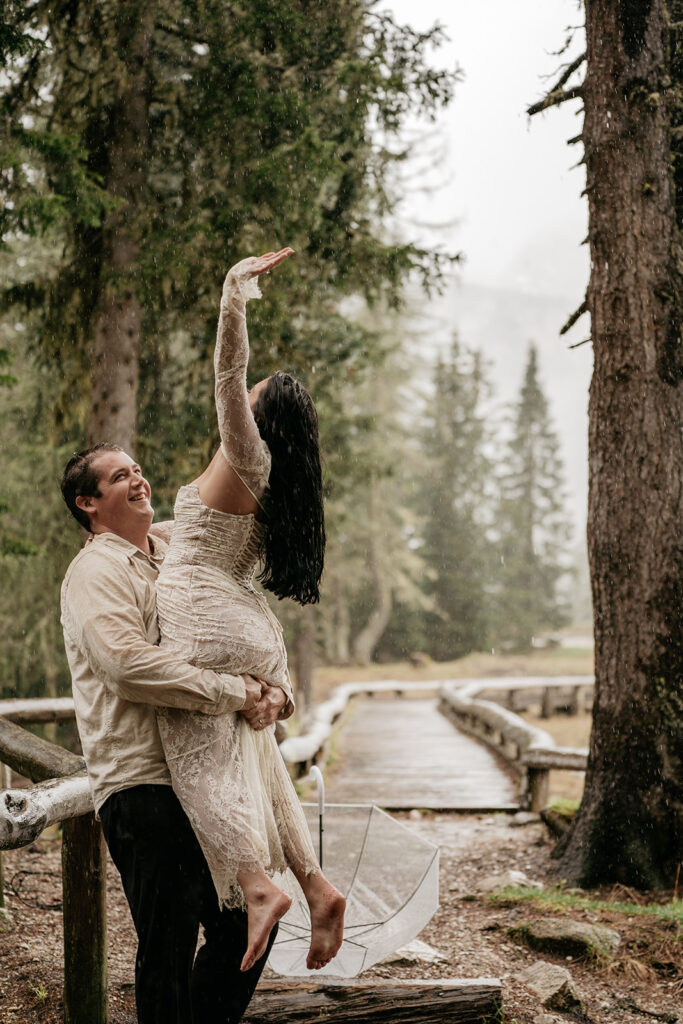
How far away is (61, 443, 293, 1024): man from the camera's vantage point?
8.08 ft

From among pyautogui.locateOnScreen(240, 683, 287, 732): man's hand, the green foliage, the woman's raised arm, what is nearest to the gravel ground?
pyautogui.locateOnScreen(240, 683, 287, 732): man's hand

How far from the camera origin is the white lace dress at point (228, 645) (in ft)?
8.11

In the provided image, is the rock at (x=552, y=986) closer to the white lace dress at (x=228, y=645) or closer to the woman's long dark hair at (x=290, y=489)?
the white lace dress at (x=228, y=645)

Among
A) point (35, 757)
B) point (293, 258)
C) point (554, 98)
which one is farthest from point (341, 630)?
point (35, 757)

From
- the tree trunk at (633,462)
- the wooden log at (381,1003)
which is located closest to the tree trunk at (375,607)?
the tree trunk at (633,462)

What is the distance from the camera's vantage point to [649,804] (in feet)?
17.9

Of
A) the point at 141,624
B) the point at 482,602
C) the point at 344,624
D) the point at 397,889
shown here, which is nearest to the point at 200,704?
Answer: the point at 141,624

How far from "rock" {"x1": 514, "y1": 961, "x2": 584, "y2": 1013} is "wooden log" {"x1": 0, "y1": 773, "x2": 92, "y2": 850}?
2224 millimetres

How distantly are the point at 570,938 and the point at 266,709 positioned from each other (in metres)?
2.81

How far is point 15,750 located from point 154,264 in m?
5.35

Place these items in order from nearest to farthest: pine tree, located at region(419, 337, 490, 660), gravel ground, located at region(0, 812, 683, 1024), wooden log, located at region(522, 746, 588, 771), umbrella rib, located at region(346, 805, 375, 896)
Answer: gravel ground, located at region(0, 812, 683, 1024)
umbrella rib, located at region(346, 805, 375, 896)
wooden log, located at region(522, 746, 588, 771)
pine tree, located at region(419, 337, 490, 660)

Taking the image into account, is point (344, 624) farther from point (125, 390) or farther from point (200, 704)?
point (200, 704)

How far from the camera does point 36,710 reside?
6023mm

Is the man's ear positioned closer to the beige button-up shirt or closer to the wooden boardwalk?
the beige button-up shirt
